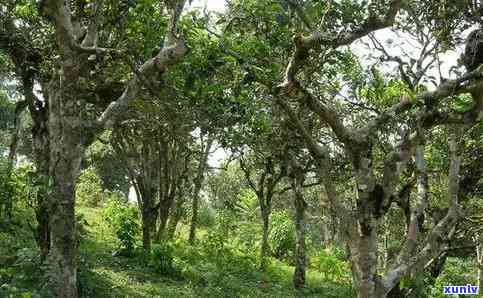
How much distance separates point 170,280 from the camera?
605 inches

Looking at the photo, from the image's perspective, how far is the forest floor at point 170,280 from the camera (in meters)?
12.6

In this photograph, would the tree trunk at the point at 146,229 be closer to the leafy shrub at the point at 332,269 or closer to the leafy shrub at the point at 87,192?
the leafy shrub at the point at 332,269

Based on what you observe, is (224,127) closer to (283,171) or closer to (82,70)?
(82,70)

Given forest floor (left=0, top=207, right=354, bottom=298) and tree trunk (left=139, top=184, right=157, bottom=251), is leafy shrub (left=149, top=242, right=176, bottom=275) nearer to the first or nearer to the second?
forest floor (left=0, top=207, right=354, bottom=298)

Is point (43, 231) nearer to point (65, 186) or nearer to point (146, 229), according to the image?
point (65, 186)

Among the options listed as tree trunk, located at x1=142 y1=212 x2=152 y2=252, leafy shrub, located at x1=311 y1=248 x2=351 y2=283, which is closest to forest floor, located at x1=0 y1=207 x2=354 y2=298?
leafy shrub, located at x1=311 y1=248 x2=351 y2=283

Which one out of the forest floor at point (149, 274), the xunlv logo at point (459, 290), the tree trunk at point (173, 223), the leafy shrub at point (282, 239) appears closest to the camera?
the forest floor at point (149, 274)

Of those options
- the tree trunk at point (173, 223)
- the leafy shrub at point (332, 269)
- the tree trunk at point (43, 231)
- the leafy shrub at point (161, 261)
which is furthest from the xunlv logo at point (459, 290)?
the tree trunk at point (173, 223)

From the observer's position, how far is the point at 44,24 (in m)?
12.1

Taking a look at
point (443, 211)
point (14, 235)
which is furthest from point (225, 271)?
point (443, 211)

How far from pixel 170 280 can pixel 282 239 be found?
37.8 ft

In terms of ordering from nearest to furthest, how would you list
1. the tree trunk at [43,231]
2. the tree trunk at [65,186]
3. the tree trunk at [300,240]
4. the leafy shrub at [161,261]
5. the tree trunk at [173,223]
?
the tree trunk at [65,186] < the tree trunk at [43,231] < the leafy shrub at [161,261] < the tree trunk at [300,240] < the tree trunk at [173,223]

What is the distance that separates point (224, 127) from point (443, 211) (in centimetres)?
521

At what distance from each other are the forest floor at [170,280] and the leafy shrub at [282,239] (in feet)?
13.6
